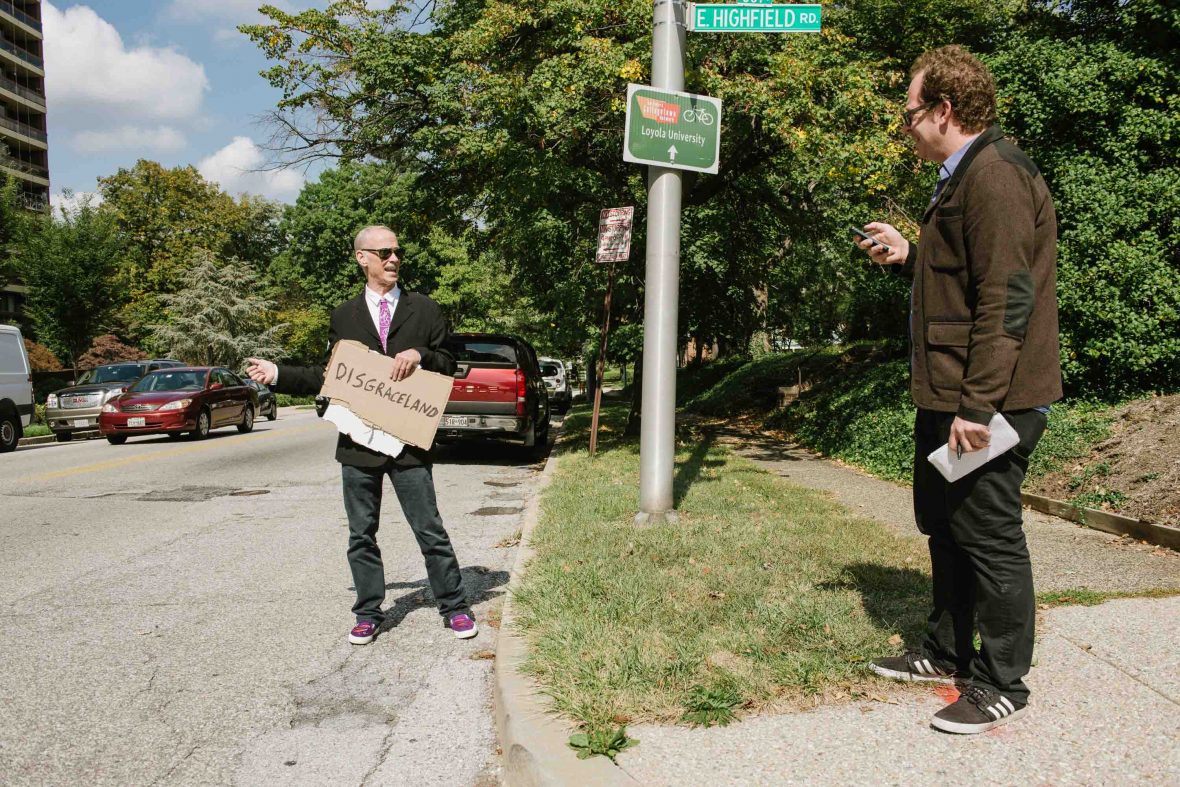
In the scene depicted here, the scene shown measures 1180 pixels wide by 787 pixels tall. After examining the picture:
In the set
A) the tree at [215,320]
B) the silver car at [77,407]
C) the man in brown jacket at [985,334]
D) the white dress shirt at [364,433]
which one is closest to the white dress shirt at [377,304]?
the white dress shirt at [364,433]

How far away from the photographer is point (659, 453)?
6.92 metres

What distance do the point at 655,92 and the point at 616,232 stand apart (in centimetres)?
396

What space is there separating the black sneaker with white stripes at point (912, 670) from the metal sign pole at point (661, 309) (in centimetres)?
332

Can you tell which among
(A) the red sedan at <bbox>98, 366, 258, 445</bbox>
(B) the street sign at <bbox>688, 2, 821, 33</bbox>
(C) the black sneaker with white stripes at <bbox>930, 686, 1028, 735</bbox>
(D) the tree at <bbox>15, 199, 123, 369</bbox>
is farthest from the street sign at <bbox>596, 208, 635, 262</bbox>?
(D) the tree at <bbox>15, 199, 123, 369</bbox>

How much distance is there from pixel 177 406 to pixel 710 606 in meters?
15.6

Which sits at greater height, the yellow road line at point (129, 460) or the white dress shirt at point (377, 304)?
the white dress shirt at point (377, 304)

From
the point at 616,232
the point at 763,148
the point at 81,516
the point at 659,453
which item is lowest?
the point at 81,516

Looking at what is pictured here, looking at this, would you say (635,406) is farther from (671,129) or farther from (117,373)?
(117,373)

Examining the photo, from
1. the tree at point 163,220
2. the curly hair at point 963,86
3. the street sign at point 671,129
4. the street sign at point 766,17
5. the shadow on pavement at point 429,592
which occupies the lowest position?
the shadow on pavement at point 429,592

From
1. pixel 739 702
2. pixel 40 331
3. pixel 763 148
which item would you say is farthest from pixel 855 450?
pixel 40 331

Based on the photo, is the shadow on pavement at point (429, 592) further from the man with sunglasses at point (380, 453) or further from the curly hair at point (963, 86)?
the curly hair at point (963, 86)

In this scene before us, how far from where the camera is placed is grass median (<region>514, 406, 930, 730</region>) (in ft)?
11.0

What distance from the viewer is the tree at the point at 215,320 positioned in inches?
1745

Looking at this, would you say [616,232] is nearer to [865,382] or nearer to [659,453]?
[659,453]
